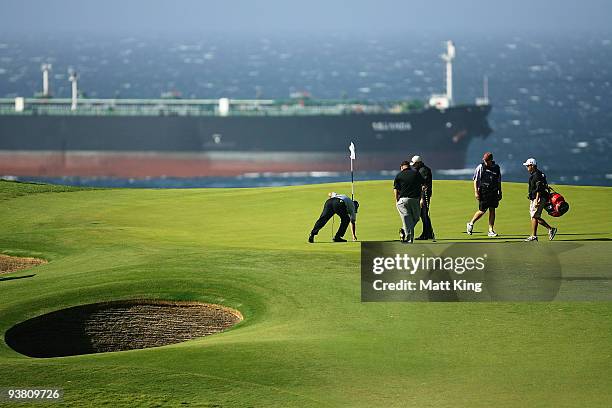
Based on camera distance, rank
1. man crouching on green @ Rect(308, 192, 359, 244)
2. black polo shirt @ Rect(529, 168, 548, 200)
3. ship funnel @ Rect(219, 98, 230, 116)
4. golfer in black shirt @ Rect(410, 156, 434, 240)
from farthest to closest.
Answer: ship funnel @ Rect(219, 98, 230, 116), golfer in black shirt @ Rect(410, 156, 434, 240), man crouching on green @ Rect(308, 192, 359, 244), black polo shirt @ Rect(529, 168, 548, 200)

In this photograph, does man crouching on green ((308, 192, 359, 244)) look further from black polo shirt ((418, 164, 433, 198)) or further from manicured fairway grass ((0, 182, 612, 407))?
black polo shirt ((418, 164, 433, 198))

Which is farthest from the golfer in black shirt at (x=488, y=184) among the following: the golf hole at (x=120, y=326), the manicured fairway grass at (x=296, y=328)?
the golf hole at (x=120, y=326)

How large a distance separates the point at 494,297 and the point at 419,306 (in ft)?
3.46

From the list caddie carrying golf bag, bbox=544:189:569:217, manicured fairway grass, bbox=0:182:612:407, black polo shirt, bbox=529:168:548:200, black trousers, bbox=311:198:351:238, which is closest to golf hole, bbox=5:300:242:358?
manicured fairway grass, bbox=0:182:612:407

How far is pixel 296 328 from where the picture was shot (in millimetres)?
15094

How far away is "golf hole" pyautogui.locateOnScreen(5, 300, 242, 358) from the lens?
54.5ft

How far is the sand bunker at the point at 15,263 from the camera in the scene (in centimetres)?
2123

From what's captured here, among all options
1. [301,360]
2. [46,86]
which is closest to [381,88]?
[46,86]

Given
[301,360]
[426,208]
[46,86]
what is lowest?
[301,360]

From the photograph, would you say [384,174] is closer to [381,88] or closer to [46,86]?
[46,86]

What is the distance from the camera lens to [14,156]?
101250mm

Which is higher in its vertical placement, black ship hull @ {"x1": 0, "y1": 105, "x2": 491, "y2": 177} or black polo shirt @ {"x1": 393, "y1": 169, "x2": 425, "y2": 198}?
black ship hull @ {"x1": 0, "y1": 105, "x2": 491, "y2": 177}

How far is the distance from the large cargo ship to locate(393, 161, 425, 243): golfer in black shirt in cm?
7851

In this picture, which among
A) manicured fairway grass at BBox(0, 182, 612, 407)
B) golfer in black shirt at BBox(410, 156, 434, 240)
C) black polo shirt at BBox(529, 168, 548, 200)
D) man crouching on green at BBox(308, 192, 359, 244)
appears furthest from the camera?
golfer in black shirt at BBox(410, 156, 434, 240)
